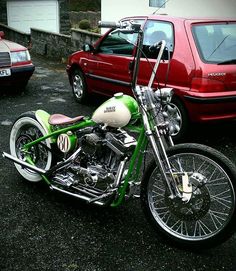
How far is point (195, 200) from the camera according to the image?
10.2 ft

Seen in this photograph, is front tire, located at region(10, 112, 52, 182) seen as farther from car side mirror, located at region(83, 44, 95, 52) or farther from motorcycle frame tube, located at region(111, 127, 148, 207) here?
car side mirror, located at region(83, 44, 95, 52)

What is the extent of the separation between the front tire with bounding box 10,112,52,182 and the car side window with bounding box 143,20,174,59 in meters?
2.17

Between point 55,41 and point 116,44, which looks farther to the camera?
point 55,41

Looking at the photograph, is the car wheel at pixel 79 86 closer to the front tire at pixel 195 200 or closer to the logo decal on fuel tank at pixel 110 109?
the logo decal on fuel tank at pixel 110 109

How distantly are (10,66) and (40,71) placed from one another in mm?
3161

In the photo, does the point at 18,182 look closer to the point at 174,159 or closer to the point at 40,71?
the point at 174,159

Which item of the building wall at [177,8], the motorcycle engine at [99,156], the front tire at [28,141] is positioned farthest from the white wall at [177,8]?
the motorcycle engine at [99,156]

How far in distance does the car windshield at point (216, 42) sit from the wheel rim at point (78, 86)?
2699 millimetres

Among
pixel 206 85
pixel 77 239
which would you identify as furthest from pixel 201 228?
pixel 206 85

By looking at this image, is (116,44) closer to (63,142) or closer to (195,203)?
(63,142)

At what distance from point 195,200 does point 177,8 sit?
36.8ft

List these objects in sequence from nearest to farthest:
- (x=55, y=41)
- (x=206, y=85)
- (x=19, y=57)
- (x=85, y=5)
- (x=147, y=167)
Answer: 1. (x=147, y=167)
2. (x=206, y=85)
3. (x=19, y=57)
4. (x=55, y=41)
5. (x=85, y=5)

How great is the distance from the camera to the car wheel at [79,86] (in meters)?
7.40

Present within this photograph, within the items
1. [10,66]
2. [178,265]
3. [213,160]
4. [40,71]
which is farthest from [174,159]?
[40,71]
